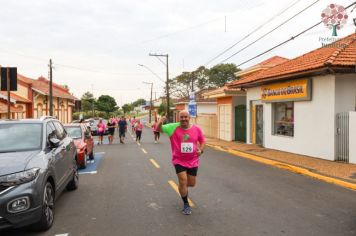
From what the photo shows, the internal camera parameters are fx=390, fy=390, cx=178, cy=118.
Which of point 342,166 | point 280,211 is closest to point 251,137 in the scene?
point 342,166

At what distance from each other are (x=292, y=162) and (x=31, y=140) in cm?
920

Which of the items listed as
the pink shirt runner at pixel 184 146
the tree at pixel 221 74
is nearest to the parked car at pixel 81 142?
the pink shirt runner at pixel 184 146

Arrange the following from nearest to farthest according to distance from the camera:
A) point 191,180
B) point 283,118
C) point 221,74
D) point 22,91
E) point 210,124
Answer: point 191,180, point 283,118, point 210,124, point 22,91, point 221,74

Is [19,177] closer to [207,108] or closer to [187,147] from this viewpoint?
[187,147]

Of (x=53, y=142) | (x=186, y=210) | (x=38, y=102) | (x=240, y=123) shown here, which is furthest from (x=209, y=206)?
(x=38, y=102)

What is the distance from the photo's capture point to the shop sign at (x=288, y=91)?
1474cm

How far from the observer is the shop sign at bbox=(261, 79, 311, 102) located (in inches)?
580

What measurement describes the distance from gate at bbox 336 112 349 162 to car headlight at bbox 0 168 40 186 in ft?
35.2

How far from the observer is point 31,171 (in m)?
5.28

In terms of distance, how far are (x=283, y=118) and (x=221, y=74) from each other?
170 feet

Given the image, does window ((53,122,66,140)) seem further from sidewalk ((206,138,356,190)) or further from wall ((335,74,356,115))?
wall ((335,74,356,115))

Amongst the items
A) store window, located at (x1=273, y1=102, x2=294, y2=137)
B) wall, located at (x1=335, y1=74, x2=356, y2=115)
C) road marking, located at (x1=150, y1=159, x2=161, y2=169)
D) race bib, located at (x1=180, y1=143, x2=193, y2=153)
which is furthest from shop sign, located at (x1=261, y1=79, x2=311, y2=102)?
race bib, located at (x1=180, y1=143, x2=193, y2=153)

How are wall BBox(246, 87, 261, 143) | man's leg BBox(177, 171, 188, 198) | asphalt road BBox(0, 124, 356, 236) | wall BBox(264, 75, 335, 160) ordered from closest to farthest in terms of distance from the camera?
asphalt road BBox(0, 124, 356, 236) < man's leg BBox(177, 171, 188, 198) < wall BBox(264, 75, 335, 160) < wall BBox(246, 87, 261, 143)

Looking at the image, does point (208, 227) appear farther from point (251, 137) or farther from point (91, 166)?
point (251, 137)
